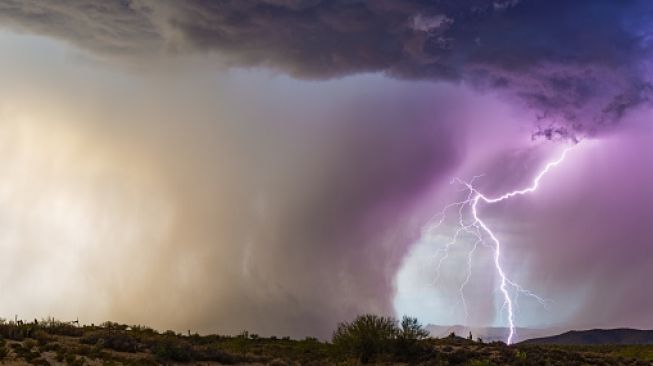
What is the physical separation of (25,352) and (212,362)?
1203 centimetres

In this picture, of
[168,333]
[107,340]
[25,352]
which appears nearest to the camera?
[25,352]

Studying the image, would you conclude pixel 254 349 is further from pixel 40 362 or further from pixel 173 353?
pixel 40 362

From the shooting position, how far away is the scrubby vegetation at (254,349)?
3859 centimetres

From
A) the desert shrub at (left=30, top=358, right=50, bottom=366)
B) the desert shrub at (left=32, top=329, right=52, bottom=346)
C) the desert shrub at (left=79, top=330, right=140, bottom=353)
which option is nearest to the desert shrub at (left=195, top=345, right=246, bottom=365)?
the desert shrub at (left=79, top=330, right=140, bottom=353)

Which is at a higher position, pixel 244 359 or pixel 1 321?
pixel 1 321

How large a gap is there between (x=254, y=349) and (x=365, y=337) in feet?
35.1

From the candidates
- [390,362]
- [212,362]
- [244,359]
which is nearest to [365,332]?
[390,362]

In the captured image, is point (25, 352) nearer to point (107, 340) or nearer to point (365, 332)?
point (107, 340)

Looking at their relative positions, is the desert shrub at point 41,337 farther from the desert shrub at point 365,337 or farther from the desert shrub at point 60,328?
the desert shrub at point 365,337

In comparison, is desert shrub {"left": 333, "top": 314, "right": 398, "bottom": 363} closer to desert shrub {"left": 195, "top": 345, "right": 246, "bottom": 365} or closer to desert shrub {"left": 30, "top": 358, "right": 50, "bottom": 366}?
desert shrub {"left": 195, "top": 345, "right": 246, "bottom": 365}

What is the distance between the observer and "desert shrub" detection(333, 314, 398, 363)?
54.5 m

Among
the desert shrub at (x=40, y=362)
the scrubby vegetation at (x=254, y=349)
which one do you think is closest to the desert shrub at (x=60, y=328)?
the scrubby vegetation at (x=254, y=349)

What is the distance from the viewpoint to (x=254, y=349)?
5894 cm

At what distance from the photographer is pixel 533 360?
5734 centimetres
